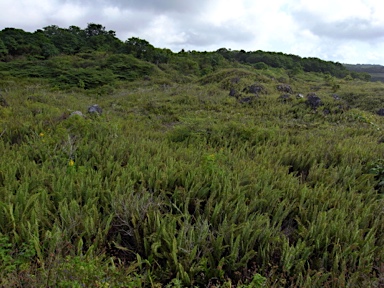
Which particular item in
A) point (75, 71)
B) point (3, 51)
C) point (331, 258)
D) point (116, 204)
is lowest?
point (331, 258)

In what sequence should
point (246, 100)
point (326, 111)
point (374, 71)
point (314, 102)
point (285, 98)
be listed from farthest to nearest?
point (374, 71), point (246, 100), point (285, 98), point (314, 102), point (326, 111)

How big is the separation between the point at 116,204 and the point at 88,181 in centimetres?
73

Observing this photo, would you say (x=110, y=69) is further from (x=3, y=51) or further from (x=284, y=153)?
(x=284, y=153)

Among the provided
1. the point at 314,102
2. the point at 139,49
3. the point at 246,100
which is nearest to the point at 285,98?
the point at 314,102

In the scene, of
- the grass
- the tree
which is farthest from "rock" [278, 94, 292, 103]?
the tree

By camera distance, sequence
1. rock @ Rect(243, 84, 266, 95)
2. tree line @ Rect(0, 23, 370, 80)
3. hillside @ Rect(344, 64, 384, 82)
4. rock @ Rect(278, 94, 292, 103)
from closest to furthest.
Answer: rock @ Rect(278, 94, 292, 103), rock @ Rect(243, 84, 266, 95), tree line @ Rect(0, 23, 370, 80), hillside @ Rect(344, 64, 384, 82)

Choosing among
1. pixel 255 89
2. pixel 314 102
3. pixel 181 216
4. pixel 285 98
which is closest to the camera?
pixel 181 216

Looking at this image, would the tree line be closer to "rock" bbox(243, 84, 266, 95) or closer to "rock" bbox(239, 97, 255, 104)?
"rock" bbox(243, 84, 266, 95)

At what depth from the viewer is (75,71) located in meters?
24.4

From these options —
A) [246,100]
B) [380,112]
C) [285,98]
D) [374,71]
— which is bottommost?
[380,112]

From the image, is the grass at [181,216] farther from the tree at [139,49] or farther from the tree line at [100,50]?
the tree at [139,49]

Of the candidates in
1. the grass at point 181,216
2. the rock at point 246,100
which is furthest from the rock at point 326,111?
the grass at point 181,216

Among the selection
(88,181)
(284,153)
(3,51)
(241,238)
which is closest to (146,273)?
(241,238)

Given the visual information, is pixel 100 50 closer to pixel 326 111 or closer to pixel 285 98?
pixel 285 98
